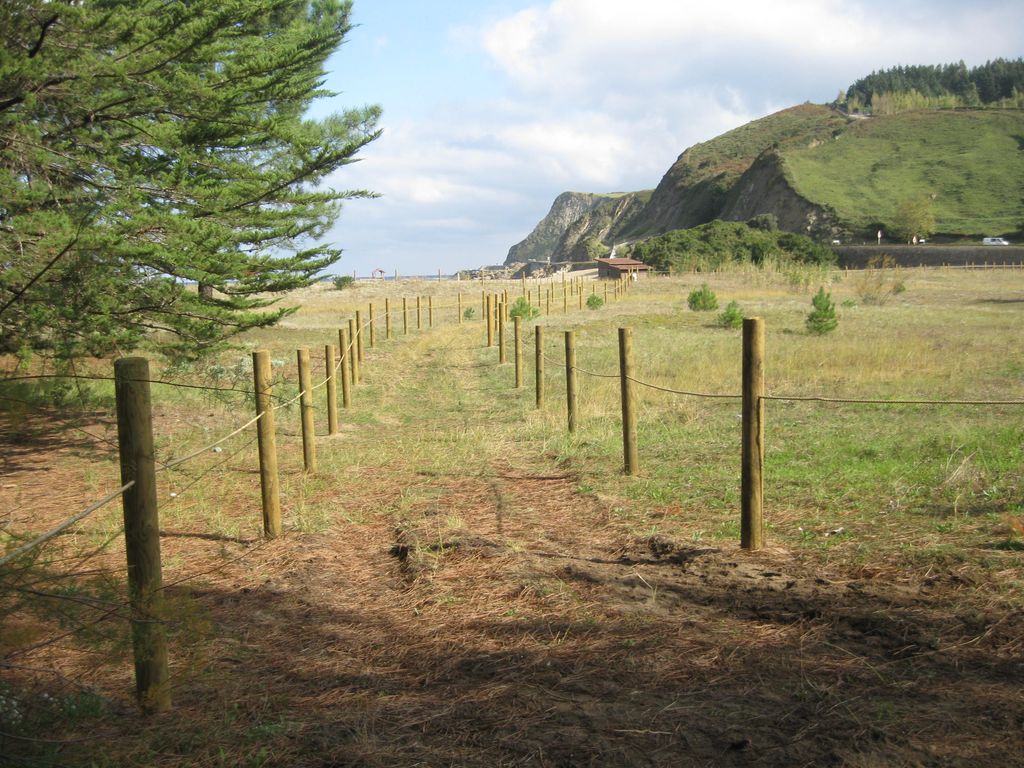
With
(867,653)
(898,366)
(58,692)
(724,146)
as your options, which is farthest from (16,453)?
(724,146)

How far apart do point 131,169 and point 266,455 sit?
176 inches

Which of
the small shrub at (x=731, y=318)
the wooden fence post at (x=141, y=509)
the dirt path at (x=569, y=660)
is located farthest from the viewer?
the small shrub at (x=731, y=318)

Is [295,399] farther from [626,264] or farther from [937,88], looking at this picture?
[937,88]

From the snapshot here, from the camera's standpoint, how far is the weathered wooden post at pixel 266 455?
6.35m

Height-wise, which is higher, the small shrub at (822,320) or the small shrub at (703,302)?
the small shrub at (703,302)

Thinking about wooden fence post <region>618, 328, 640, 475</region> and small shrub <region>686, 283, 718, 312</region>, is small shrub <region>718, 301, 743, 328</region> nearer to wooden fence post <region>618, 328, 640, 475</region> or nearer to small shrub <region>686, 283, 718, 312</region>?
small shrub <region>686, 283, 718, 312</region>

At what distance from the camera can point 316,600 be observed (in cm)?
516

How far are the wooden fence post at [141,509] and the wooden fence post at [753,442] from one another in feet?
11.4

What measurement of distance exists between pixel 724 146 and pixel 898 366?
13252 centimetres

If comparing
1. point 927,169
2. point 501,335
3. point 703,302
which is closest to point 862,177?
point 927,169

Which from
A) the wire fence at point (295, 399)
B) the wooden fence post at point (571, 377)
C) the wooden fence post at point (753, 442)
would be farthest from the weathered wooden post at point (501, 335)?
the wooden fence post at point (753, 442)

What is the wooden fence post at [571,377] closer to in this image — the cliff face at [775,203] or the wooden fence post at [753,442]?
the wooden fence post at [753,442]

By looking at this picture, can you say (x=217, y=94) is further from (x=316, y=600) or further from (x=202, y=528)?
(x=316, y=600)

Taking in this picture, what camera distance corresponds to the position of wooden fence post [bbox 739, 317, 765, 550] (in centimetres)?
547
